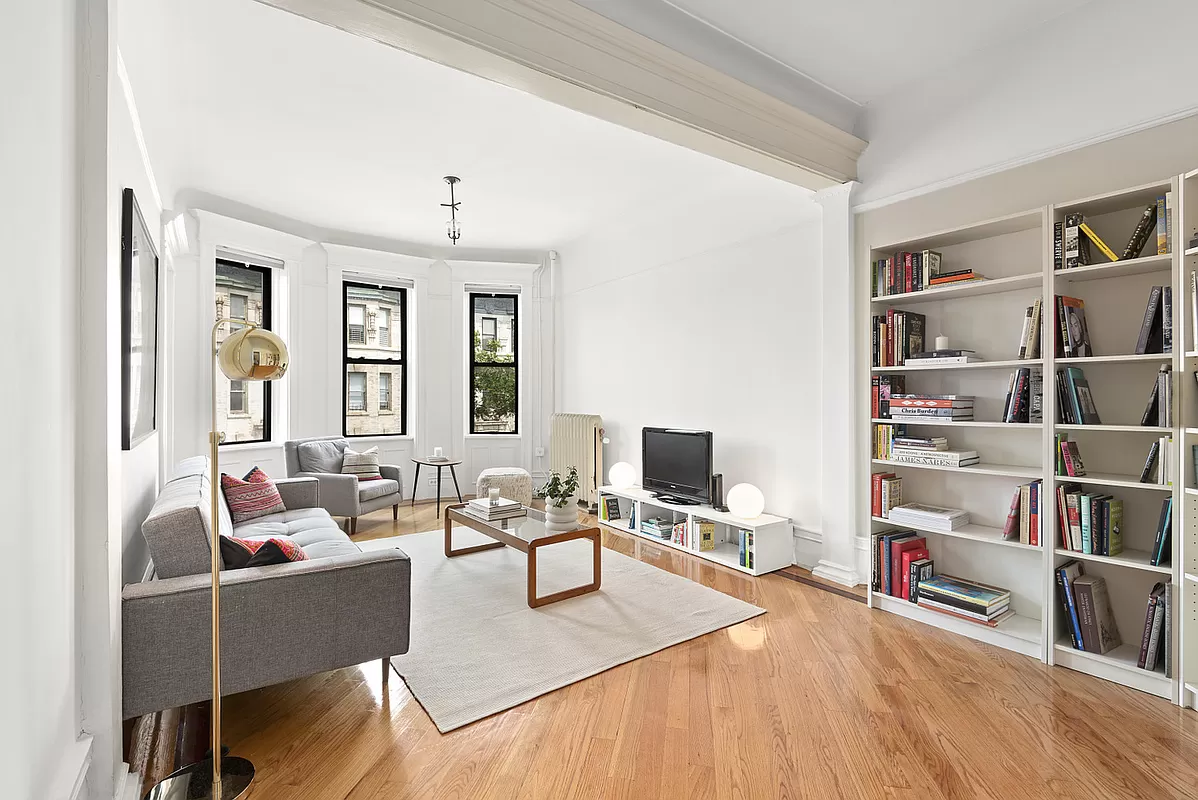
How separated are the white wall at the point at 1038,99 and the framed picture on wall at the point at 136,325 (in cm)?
388

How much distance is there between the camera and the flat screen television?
4777mm

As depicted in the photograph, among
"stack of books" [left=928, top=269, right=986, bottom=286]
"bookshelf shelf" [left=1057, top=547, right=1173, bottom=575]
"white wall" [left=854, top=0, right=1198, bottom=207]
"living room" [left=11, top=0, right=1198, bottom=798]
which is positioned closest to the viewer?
"living room" [left=11, top=0, right=1198, bottom=798]

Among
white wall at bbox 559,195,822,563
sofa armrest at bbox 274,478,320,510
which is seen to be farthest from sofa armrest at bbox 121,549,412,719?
white wall at bbox 559,195,822,563

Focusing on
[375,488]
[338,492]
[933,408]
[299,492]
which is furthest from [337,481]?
[933,408]

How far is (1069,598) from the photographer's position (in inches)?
108

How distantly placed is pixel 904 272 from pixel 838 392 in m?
0.88

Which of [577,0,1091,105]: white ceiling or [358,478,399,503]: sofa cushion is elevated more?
[577,0,1091,105]: white ceiling

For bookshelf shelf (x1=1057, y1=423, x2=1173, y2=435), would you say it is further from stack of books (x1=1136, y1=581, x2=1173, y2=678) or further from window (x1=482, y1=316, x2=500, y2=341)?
window (x1=482, y1=316, x2=500, y2=341)

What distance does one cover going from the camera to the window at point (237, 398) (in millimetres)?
5801

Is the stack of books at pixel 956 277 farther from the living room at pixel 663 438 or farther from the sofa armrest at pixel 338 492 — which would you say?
the sofa armrest at pixel 338 492

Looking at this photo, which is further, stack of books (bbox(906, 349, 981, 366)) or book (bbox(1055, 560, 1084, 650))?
stack of books (bbox(906, 349, 981, 366))

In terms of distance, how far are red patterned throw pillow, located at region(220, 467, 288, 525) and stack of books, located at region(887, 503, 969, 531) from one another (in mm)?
4081

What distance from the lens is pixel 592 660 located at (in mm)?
2844

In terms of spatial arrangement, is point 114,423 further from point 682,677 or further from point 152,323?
point 682,677
